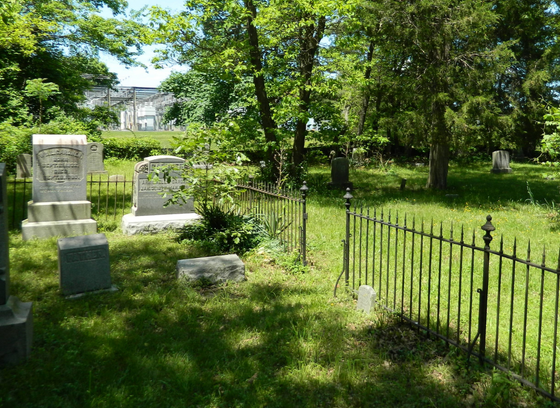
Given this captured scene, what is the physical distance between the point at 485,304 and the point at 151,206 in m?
7.18

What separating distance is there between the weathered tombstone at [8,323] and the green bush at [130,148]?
20455 millimetres

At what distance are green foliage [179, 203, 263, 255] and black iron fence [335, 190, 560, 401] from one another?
6.79 ft

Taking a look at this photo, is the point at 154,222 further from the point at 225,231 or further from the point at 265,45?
the point at 265,45

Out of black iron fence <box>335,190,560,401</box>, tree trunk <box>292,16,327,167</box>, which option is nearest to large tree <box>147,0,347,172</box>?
tree trunk <box>292,16,327,167</box>

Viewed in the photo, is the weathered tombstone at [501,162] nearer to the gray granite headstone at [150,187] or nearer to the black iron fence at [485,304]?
the black iron fence at [485,304]

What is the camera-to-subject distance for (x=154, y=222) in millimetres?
9094

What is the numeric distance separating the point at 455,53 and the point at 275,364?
1332 cm

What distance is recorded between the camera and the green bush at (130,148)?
931 inches

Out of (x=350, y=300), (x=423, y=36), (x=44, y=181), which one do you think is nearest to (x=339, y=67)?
(x=423, y=36)

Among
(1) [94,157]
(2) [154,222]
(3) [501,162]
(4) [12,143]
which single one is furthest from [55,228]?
(3) [501,162]

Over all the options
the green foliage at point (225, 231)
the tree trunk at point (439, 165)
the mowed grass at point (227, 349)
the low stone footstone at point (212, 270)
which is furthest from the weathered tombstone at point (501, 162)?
the low stone footstone at point (212, 270)

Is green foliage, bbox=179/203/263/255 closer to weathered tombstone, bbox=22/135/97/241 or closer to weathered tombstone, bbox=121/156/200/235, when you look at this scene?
weathered tombstone, bbox=121/156/200/235

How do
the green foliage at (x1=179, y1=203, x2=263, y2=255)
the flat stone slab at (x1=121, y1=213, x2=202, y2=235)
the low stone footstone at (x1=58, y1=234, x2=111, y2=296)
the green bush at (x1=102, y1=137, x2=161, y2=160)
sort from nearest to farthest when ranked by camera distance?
1. the low stone footstone at (x1=58, y1=234, x2=111, y2=296)
2. the green foliage at (x1=179, y1=203, x2=263, y2=255)
3. the flat stone slab at (x1=121, y1=213, x2=202, y2=235)
4. the green bush at (x1=102, y1=137, x2=161, y2=160)

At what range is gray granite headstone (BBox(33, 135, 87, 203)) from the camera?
28.7 feet
